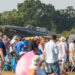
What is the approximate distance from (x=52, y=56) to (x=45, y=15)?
131 metres

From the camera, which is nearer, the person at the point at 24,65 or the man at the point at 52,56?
the person at the point at 24,65

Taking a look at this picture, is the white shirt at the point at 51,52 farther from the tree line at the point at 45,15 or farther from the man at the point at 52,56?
the tree line at the point at 45,15

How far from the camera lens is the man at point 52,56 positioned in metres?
15.0

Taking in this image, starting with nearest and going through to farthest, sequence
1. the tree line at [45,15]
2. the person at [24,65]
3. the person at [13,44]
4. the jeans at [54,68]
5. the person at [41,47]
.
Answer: the person at [24,65], the jeans at [54,68], the person at [41,47], the person at [13,44], the tree line at [45,15]

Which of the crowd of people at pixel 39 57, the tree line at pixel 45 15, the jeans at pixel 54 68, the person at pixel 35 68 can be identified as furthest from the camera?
the tree line at pixel 45 15

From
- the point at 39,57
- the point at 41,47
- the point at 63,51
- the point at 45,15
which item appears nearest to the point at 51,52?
the point at 41,47

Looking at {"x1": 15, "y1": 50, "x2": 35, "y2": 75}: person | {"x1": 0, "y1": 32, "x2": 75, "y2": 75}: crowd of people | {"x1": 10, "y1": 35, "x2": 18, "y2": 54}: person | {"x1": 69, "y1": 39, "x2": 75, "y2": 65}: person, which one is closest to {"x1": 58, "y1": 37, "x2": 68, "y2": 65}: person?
{"x1": 0, "y1": 32, "x2": 75, "y2": 75}: crowd of people

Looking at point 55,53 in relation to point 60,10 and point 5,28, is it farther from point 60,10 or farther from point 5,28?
point 60,10

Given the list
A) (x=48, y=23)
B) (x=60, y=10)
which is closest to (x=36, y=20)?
(x=48, y=23)

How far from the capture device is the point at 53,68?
15.0m

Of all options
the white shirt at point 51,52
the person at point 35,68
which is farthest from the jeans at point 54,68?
the person at point 35,68

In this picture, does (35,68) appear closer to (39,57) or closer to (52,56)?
(39,57)

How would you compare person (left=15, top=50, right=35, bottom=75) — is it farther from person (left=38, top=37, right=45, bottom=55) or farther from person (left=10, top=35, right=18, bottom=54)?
person (left=10, top=35, right=18, bottom=54)

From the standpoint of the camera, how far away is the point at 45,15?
479ft
